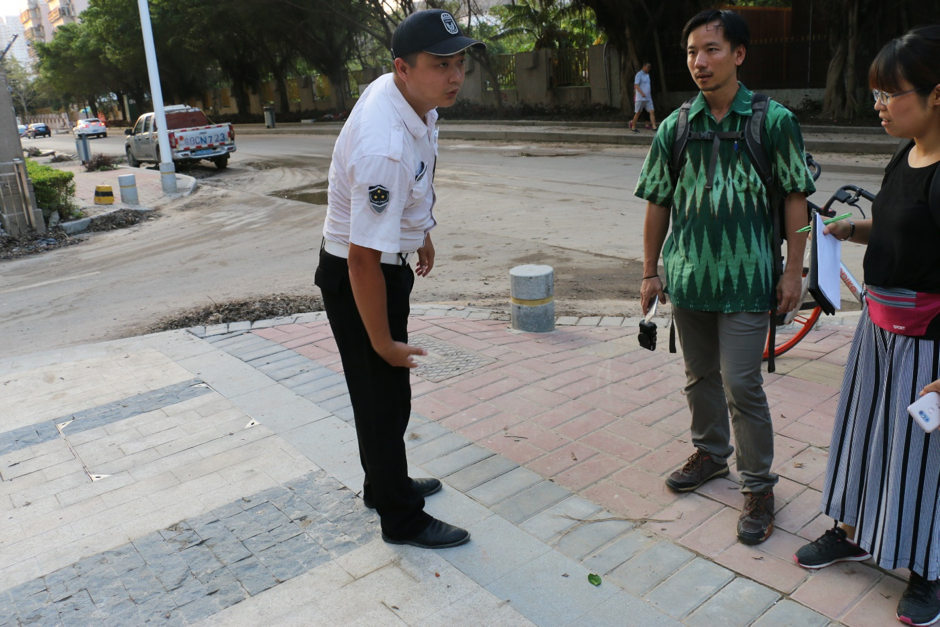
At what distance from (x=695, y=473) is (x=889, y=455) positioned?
993 millimetres

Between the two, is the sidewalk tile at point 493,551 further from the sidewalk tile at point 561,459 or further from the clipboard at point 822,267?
the clipboard at point 822,267

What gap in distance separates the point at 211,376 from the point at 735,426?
353 cm

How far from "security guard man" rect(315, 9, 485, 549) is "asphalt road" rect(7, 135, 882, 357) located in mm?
3725

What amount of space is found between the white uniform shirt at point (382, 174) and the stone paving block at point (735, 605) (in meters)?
1.65

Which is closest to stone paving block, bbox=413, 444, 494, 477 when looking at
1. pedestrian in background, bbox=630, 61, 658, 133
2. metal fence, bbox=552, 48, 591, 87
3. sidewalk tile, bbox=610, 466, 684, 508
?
sidewalk tile, bbox=610, 466, 684, 508

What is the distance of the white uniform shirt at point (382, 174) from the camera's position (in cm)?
247

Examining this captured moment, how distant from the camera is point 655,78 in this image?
23922 millimetres

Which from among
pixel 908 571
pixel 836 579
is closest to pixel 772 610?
pixel 836 579

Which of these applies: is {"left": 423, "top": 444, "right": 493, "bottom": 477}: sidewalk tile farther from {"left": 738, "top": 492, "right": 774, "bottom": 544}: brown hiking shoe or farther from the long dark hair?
the long dark hair

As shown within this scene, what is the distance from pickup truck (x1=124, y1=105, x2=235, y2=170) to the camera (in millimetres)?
19891

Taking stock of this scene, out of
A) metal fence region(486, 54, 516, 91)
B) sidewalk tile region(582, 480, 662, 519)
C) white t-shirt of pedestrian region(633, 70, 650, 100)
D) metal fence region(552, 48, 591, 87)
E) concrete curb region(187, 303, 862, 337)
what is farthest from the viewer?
metal fence region(486, 54, 516, 91)

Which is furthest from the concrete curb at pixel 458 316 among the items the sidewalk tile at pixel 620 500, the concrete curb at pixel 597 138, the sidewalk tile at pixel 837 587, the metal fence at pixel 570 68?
the metal fence at pixel 570 68

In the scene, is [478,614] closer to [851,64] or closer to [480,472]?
[480,472]

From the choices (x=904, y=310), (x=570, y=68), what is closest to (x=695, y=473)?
(x=904, y=310)
